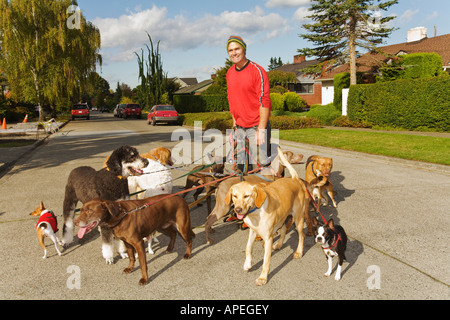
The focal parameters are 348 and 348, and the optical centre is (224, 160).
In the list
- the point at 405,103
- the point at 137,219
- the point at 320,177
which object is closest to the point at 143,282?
the point at 137,219

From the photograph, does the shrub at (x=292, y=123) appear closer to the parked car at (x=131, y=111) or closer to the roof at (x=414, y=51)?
the roof at (x=414, y=51)

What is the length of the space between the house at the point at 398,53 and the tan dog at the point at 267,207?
2792 cm

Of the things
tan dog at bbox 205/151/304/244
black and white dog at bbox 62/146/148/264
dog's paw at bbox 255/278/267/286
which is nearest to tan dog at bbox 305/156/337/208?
tan dog at bbox 205/151/304/244

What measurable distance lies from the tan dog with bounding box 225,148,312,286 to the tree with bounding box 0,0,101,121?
3843 cm

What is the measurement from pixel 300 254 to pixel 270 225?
0.96 meters

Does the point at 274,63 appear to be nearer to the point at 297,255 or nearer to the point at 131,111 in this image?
the point at 131,111

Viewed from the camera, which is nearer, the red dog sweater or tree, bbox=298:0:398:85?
the red dog sweater

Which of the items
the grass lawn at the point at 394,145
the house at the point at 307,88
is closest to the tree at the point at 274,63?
the house at the point at 307,88

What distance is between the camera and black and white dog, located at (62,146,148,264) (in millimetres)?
4465

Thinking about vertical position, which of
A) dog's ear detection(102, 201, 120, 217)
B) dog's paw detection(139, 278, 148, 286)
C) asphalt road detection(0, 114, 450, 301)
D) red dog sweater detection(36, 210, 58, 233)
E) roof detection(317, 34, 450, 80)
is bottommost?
asphalt road detection(0, 114, 450, 301)

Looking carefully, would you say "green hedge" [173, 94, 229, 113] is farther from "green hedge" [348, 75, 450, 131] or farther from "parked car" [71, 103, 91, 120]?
"green hedge" [348, 75, 450, 131]

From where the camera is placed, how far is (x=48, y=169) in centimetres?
1099
